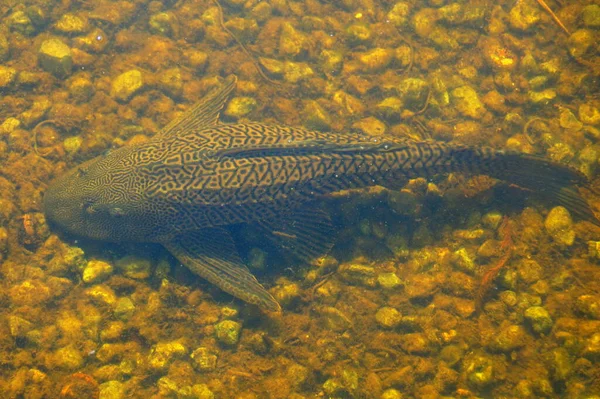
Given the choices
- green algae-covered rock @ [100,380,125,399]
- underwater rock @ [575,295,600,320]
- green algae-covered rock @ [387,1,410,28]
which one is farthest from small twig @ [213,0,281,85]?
underwater rock @ [575,295,600,320]

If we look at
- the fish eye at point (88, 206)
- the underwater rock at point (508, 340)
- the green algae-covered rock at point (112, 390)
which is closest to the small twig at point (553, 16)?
the underwater rock at point (508, 340)

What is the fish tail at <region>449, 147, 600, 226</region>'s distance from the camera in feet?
18.6

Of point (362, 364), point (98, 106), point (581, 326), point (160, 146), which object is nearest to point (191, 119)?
point (160, 146)

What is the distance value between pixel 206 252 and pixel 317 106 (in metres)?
2.86

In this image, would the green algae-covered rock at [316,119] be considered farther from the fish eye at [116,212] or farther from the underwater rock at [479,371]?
the underwater rock at [479,371]

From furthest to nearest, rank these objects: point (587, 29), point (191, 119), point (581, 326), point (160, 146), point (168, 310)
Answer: point (587, 29), point (191, 119), point (160, 146), point (168, 310), point (581, 326)

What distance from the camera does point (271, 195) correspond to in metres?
5.51

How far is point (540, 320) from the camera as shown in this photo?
4.94 m

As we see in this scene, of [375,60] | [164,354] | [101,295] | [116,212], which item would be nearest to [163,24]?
[375,60]

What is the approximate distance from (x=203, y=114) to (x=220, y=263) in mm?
2401

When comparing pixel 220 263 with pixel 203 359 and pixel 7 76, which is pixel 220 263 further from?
pixel 7 76

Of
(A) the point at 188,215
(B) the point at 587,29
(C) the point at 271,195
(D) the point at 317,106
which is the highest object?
(B) the point at 587,29

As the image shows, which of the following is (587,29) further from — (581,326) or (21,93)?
(21,93)

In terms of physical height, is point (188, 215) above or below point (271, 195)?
below
